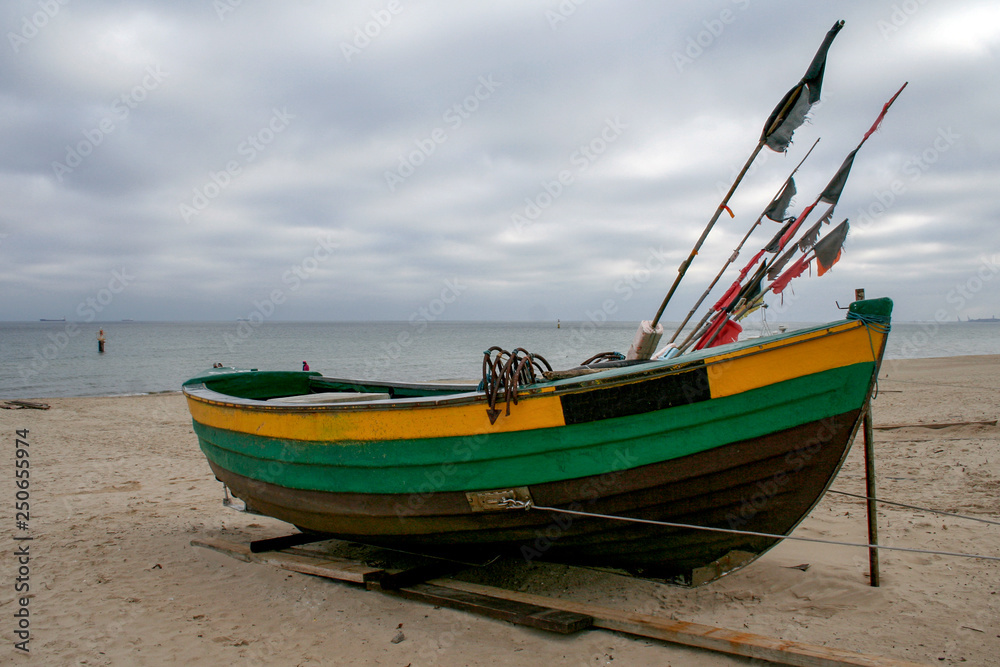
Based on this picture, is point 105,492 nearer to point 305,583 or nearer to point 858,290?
point 305,583

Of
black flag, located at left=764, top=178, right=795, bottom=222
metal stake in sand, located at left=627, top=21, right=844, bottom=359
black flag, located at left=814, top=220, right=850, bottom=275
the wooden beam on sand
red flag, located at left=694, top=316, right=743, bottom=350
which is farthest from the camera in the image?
black flag, located at left=764, top=178, right=795, bottom=222

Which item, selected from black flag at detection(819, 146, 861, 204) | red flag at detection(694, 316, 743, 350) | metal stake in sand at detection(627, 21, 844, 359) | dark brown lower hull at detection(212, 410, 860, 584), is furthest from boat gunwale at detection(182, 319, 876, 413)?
black flag at detection(819, 146, 861, 204)

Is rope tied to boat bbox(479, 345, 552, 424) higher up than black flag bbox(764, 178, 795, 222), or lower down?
lower down

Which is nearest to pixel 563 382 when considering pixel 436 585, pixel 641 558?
pixel 641 558

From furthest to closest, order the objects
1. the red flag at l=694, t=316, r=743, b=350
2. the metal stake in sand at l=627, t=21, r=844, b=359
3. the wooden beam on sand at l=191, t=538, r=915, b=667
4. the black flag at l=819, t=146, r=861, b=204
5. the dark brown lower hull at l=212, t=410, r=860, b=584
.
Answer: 1. the red flag at l=694, t=316, r=743, b=350
2. the black flag at l=819, t=146, r=861, b=204
3. the metal stake in sand at l=627, t=21, r=844, b=359
4. the dark brown lower hull at l=212, t=410, r=860, b=584
5. the wooden beam on sand at l=191, t=538, r=915, b=667

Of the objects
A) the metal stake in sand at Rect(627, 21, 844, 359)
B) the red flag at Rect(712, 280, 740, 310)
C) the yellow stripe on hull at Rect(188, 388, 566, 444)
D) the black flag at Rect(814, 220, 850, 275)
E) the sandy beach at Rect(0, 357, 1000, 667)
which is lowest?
the sandy beach at Rect(0, 357, 1000, 667)

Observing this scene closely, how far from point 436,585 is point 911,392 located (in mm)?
14878

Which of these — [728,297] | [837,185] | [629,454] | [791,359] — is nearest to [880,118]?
[837,185]

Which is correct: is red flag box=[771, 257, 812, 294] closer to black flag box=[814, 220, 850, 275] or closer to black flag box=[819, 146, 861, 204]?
black flag box=[814, 220, 850, 275]

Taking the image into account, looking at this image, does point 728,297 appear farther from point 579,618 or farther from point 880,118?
point 579,618

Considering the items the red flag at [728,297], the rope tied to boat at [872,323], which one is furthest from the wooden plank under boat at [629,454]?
the red flag at [728,297]

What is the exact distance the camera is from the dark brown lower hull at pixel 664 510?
10.7 feet

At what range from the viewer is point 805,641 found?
3336mm

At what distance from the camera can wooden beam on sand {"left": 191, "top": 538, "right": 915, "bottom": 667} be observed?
9.62ft
